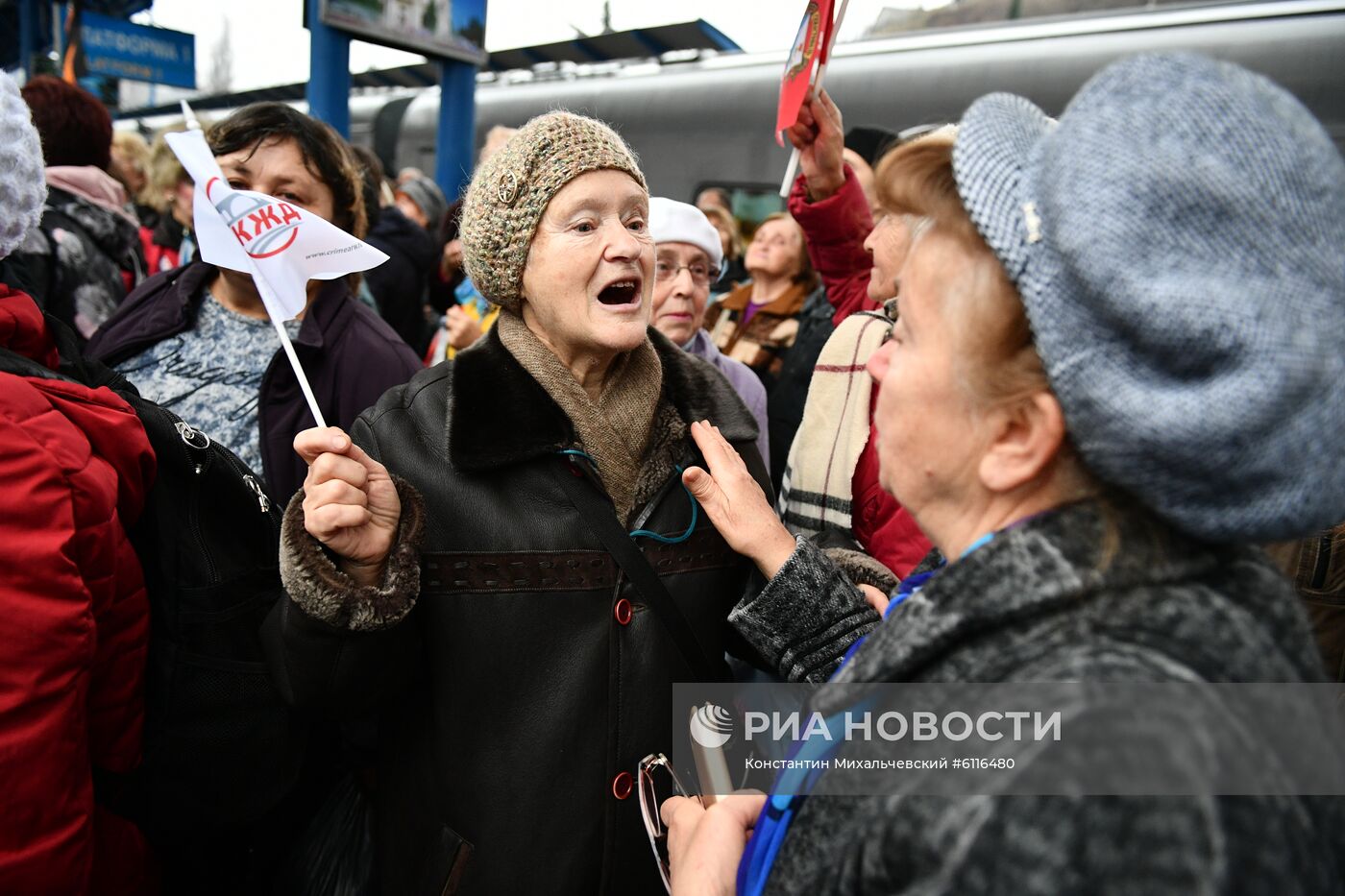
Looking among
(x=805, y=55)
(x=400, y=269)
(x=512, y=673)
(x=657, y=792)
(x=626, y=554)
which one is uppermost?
(x=805, y=55)

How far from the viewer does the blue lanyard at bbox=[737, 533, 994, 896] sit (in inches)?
42.0

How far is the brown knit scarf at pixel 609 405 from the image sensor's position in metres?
1.81

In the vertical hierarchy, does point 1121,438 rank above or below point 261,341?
above

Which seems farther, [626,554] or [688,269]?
[688,269]

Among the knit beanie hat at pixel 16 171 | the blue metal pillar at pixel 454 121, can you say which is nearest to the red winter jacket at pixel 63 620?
the knit beanie hat at pixel 16 171

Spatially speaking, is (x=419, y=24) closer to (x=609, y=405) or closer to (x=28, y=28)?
(x=609, y=405)

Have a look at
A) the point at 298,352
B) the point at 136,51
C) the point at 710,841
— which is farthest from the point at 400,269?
the point at 136,51

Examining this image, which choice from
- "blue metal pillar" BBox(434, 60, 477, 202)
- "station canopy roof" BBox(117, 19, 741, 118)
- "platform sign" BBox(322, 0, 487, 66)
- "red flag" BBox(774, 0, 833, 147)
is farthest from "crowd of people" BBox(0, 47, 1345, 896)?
"station canopy roof" BBox(117, 19, 741, 118)

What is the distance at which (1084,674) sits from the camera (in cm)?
80

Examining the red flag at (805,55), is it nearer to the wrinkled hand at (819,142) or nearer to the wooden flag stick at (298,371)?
the wrinkled hand at (819,142)

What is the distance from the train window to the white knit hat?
3.36 meters

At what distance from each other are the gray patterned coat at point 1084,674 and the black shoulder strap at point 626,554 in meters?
0.73

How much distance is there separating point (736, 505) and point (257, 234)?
106 centimetres

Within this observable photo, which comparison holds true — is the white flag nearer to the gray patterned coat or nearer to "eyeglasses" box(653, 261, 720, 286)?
the gray patterned coat
